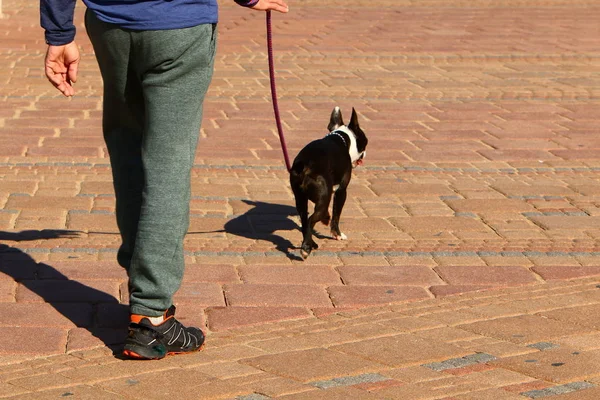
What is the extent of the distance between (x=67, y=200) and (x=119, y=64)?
2974 millimetres

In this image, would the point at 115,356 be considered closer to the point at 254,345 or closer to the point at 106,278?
the point at 254,345

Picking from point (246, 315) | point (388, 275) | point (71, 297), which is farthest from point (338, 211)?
point (71, 297)

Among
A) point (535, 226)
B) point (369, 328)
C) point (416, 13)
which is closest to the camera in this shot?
point (369, 328)

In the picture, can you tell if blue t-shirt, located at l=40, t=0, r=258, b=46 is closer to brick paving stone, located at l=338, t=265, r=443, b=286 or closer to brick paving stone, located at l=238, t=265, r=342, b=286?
brick paving stone, located at l=238, t=265, r=342, b=286

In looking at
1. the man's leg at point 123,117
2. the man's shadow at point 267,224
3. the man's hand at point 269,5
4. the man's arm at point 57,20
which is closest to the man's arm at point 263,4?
the man's hand at point 269,5

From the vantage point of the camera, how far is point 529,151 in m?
8.79

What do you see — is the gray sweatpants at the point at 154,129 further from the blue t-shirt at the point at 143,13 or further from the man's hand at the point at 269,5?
the man's hand at the point at 269,5

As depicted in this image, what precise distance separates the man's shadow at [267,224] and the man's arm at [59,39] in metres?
2.10

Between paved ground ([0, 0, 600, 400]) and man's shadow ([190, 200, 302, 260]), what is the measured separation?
23mm

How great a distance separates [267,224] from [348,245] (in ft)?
2.14

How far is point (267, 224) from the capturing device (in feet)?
22.1

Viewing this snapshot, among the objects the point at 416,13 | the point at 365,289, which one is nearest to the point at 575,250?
the point at 365,289

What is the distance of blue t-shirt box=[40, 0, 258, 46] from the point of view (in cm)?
405

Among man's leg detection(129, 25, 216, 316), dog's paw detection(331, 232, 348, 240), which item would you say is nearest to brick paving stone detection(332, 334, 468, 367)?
man's leg detection(129, 25, 216, 316)
